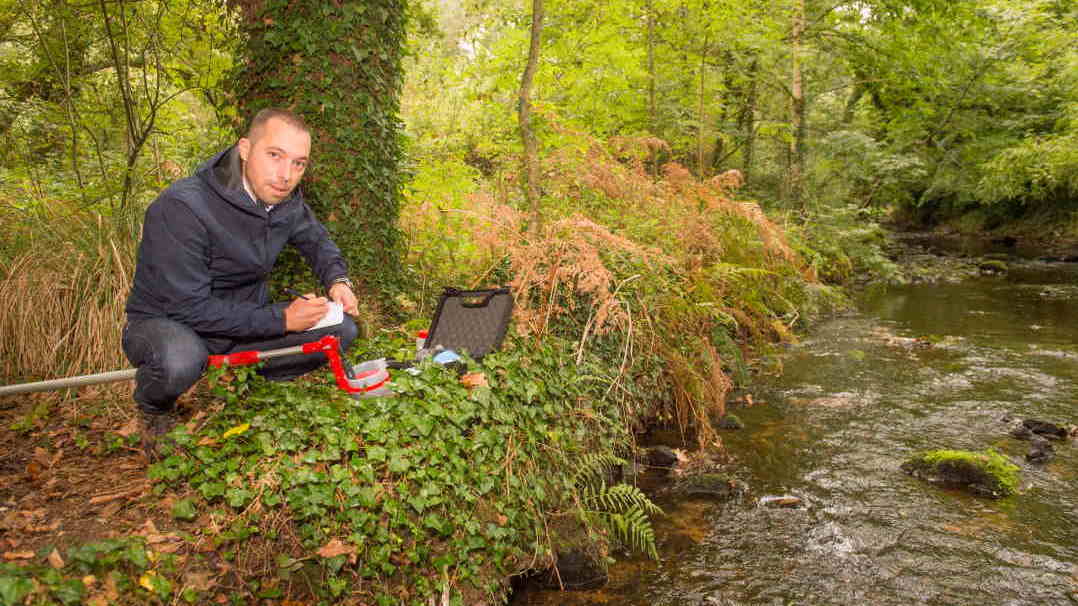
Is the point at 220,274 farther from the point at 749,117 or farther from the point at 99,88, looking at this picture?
the point at 749,117

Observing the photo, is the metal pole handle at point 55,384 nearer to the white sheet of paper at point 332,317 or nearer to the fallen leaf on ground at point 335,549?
the white sheet of paper at point 332,317

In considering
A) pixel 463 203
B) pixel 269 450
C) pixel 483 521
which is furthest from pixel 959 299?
pixel 269 450

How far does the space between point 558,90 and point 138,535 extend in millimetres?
8736

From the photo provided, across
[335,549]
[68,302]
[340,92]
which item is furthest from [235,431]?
[340,92]

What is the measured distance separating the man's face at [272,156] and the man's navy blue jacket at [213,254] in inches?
2.9

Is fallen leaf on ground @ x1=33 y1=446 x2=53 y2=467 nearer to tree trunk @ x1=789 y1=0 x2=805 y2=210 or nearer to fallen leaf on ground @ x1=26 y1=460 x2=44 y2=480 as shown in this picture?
fallen leaf on ground @ x1=26 y1=460 x2=44 y2=480

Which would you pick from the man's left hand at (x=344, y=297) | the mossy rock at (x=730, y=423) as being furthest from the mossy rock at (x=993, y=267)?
the man's left hand at (x=344, y=297)

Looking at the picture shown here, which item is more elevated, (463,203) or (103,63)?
(103,63)

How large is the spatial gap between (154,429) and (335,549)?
1.19m

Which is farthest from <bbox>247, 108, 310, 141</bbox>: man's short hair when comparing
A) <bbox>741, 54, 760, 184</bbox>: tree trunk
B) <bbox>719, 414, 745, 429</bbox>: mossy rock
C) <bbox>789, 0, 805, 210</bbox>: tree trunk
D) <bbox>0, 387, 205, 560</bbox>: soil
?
<bbox>741, 54, 760, 184</bbox>: tree trunk

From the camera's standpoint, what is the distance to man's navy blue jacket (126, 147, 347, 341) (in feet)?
10.1

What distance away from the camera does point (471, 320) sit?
4.27 m

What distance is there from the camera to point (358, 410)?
3.31 meters

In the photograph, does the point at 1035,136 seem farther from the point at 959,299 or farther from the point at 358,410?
the point at 358,410
